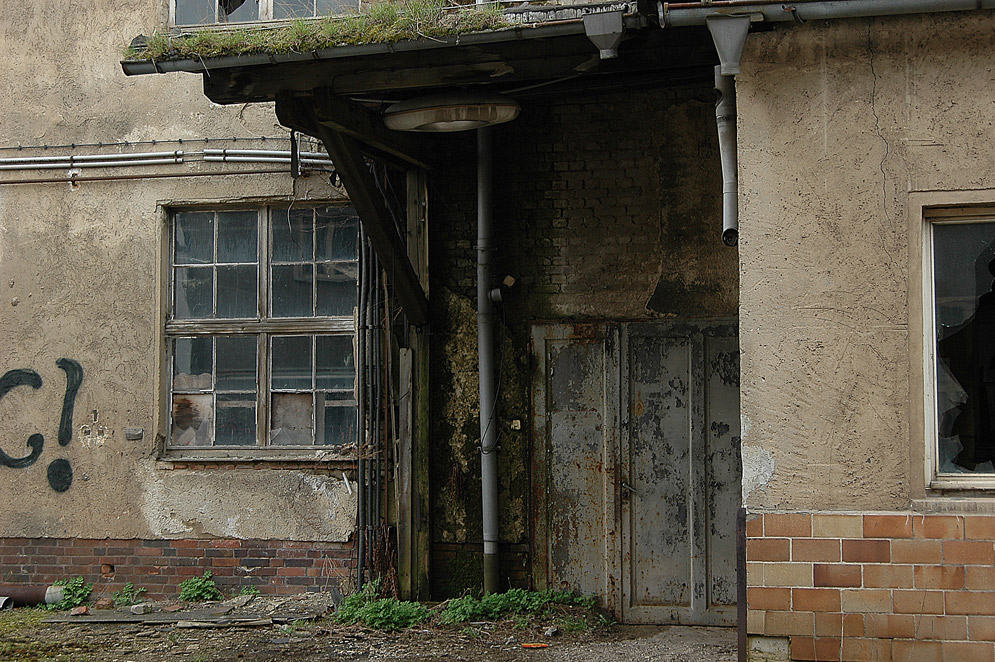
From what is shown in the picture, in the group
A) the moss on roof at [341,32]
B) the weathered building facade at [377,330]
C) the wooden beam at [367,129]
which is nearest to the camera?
the moss on roof at [341,32]

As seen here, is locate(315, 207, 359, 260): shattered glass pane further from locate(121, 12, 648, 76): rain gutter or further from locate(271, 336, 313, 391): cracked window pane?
locate(121, 12, 648, 76): rain gutter

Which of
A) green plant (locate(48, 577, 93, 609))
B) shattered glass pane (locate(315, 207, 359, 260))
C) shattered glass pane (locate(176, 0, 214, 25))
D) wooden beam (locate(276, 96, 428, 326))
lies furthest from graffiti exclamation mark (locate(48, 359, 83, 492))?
shattered glass pane (locate(176, 0, 214, 25))

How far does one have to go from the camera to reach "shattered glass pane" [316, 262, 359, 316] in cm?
690

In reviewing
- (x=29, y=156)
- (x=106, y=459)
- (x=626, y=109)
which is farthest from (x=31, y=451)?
(x=626, y=109)

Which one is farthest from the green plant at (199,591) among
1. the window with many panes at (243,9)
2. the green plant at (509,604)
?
the window with many panes at (243,9)

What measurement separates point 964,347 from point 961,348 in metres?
0.01

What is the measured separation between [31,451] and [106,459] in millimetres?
589

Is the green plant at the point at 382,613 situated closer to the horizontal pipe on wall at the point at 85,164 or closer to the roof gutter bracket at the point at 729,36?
the horizontal pipe on wall at the point at 85,164

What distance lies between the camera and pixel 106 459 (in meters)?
6.98

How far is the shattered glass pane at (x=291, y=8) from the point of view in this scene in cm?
695

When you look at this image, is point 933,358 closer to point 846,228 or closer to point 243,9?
point 846,228

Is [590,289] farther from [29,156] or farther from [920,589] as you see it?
[29,156]

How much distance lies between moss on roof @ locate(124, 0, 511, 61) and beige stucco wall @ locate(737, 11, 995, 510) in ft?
4.89

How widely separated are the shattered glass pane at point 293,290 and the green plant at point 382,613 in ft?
6.77
